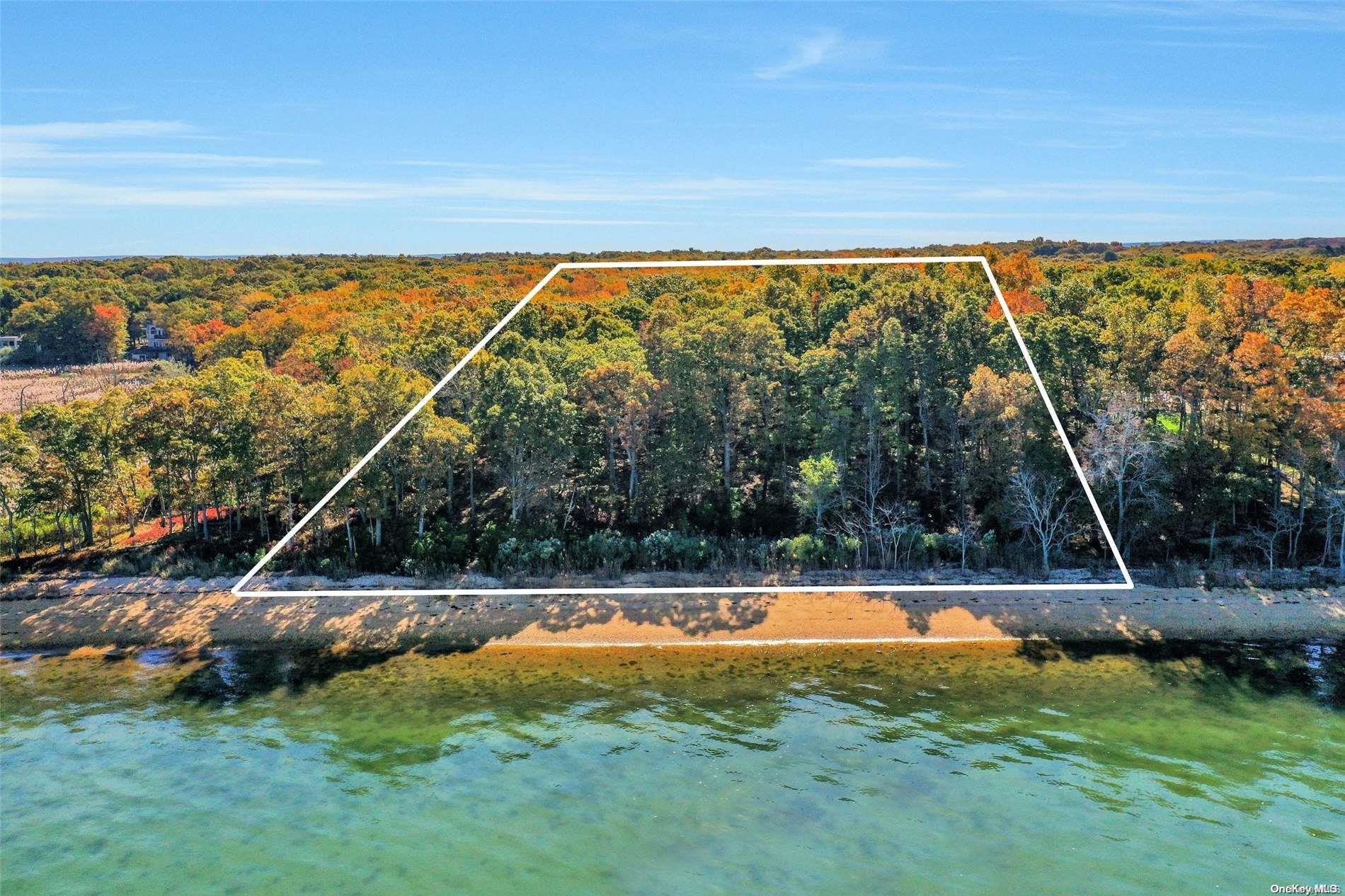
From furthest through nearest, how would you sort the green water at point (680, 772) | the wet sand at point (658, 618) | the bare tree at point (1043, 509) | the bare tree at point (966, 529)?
the bare tree at point (966, 529)
the bare tree at point (1043, 509)
the wet sand at point (658, 618)
the green water at point (680, 772)

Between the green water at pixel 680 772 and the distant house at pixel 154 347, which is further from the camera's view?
the distant house at pixel 154 347

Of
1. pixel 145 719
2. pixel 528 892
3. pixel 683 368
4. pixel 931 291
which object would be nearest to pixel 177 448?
pixel 145 719

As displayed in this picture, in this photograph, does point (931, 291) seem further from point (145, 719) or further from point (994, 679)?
point (145, 719)

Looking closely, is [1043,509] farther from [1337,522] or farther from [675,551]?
[675,551]

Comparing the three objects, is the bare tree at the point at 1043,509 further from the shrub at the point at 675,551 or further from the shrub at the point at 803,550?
the shrub at the point at 675,551

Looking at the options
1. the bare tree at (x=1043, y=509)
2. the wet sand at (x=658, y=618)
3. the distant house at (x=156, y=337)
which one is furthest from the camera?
the distant house at (x=156, y=337)

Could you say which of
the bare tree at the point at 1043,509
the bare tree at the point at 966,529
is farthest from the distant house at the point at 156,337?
the bare tree at the point at 1043,509
